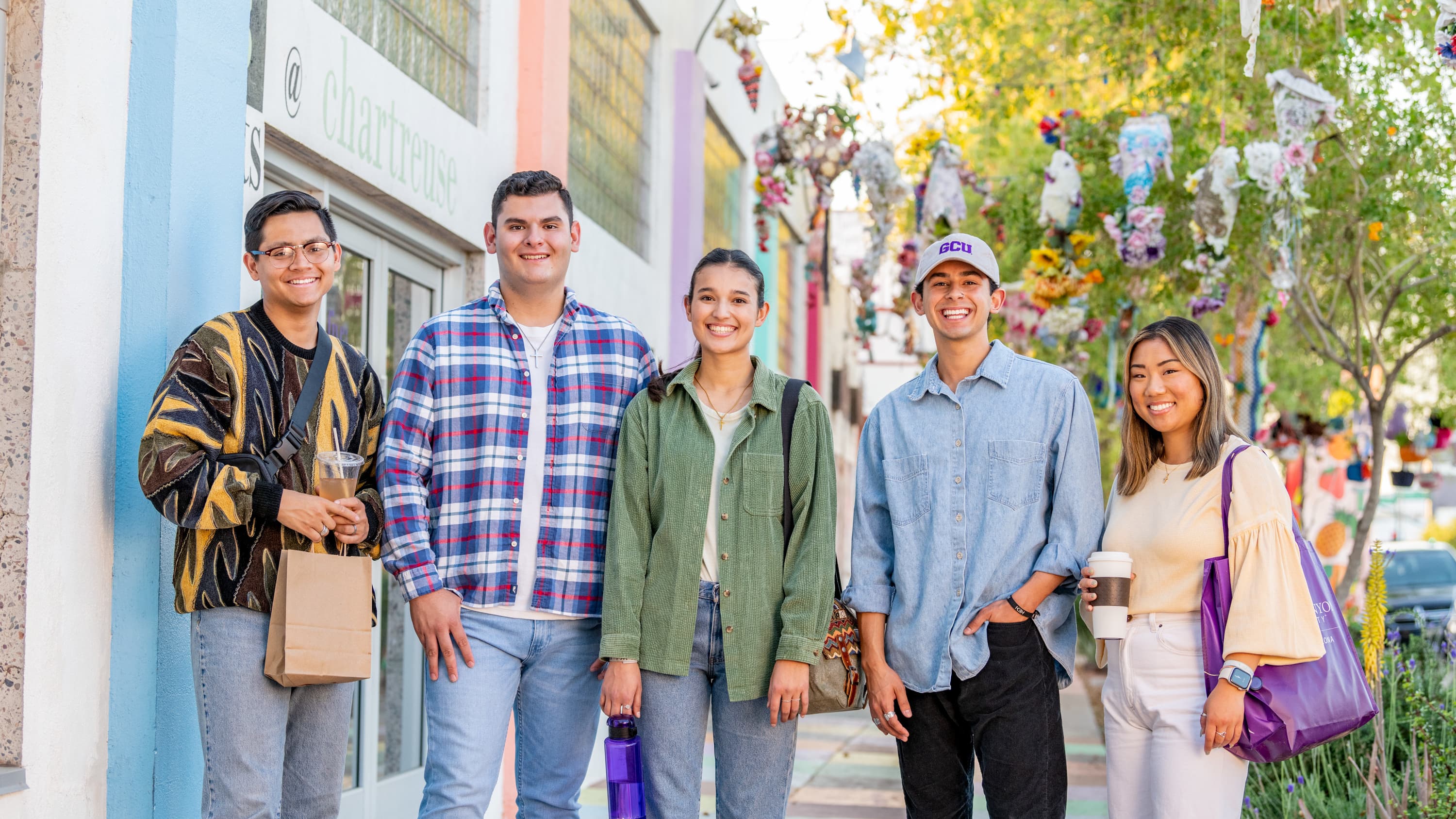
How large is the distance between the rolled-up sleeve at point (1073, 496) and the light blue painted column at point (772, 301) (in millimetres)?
9950

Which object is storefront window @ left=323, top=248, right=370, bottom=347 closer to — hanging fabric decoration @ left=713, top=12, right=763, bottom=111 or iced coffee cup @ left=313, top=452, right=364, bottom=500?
iced coffee cup @ left=313, top=452, right=364, bottom=500

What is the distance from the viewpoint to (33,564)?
3.18 meters

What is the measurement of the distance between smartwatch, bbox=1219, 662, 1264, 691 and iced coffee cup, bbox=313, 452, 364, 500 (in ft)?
7.16

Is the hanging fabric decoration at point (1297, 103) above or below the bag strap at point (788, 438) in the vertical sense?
above

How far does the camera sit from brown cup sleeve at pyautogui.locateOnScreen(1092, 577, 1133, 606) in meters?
3.34

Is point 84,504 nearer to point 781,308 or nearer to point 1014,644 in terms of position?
point 1014,644

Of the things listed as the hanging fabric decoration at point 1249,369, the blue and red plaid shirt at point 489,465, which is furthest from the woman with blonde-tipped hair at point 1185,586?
the hanging fabric decoration at point 1249,369

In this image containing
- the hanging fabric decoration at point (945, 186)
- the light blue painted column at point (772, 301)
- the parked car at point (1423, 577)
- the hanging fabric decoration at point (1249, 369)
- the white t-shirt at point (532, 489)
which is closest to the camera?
the white t-shirt at point (532, 489)

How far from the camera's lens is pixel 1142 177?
827cm

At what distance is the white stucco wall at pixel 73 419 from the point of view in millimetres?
3197

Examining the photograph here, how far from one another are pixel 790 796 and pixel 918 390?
4447 mm

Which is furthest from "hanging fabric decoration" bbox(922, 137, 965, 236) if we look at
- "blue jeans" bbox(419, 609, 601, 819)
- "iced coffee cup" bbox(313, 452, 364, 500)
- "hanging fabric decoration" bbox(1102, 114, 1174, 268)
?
"iced coffee cup" bbox(313, 452, 364, 500)

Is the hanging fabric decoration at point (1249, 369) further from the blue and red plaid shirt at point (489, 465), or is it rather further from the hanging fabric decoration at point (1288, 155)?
the blue and red plaid shirt at point (489, 465)

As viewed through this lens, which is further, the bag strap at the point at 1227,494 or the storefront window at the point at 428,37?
the storefront window at the point at 428,37
